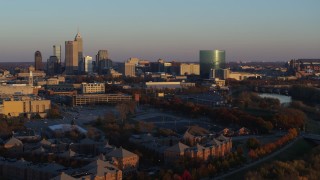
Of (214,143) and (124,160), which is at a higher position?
(214,143)

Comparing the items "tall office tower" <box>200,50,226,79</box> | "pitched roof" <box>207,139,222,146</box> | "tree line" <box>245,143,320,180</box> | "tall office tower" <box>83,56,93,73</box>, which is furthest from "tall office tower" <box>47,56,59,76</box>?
"tree line" <box>245,143,320,180</box>

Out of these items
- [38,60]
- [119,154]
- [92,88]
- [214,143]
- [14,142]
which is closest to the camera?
[119,154]

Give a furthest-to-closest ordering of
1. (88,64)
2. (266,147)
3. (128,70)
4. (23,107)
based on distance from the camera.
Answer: (88,64), (128,70), (23,107), (266,147)

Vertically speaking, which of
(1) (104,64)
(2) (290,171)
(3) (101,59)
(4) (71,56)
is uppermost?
(4) (71,56)

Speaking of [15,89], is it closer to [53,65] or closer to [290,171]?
[290,171]

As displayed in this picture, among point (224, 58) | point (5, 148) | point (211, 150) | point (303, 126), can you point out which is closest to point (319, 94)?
point (303, 126)

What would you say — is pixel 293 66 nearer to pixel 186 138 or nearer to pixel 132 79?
pixel 132 79

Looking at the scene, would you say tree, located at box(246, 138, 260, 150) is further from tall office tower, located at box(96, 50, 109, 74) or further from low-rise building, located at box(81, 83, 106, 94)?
tall office tower, located at box(96, 50, 109, 74)

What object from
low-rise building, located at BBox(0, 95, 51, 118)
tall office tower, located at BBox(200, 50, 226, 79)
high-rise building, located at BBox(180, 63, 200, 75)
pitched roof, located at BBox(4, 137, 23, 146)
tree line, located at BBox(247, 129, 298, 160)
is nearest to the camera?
tree line, located at BBox(247, 129, 298, 160)

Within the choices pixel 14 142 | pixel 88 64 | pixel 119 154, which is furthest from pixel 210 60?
pixel 119 154
